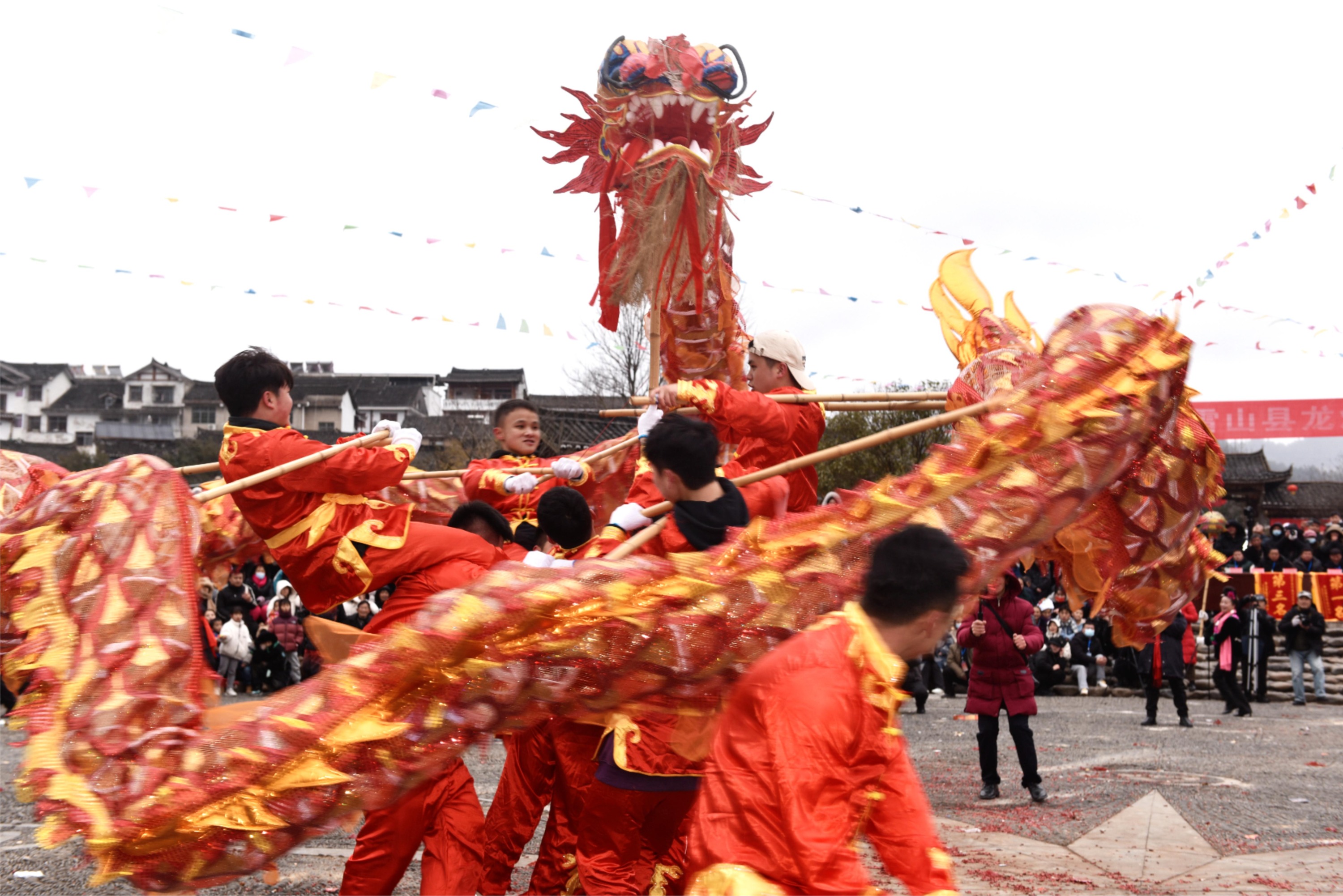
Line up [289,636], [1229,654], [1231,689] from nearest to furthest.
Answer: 1. [1229,654]
2. [1231,689]
3. [289,636]

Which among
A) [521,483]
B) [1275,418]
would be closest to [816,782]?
[521,483]

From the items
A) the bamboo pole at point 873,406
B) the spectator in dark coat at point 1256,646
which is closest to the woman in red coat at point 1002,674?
the bamboo pole at point 873,406

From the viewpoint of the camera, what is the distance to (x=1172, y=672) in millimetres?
12242

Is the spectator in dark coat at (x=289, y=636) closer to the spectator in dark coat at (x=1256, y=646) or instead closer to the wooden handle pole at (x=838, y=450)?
the wooden handle pole at (x=838, y=450)

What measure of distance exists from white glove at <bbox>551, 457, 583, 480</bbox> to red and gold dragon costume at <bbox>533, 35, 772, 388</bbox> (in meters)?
0.67

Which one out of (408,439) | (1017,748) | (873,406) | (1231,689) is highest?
(873,406)

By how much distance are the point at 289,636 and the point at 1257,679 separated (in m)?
12.8

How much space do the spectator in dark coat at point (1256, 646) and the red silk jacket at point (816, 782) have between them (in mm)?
13604

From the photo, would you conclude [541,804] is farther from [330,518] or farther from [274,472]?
[274,472]

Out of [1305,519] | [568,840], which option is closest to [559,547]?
[568,840]

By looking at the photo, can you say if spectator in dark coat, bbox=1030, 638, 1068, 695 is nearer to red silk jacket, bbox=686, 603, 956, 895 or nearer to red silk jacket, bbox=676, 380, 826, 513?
red silk jacket, bbox=676, 380, 826, 513

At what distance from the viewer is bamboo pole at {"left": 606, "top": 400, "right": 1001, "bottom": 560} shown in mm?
3750

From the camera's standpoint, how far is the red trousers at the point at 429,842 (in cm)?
368

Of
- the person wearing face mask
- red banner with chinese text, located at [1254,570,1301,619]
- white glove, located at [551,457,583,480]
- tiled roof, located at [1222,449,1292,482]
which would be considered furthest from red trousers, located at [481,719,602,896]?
tiled roof, located at [1222,449,1292,482]
